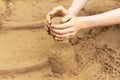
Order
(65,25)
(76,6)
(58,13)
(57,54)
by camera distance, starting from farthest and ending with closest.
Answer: (76,6) < (57,54) < (58,13) < (65,25)

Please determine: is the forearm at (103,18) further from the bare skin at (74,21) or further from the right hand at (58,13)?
the right hand at (58,13)

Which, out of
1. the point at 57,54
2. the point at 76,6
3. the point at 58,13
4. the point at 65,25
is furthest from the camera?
the point at 76,6

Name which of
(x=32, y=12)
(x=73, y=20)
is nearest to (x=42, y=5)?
(x=32, y=12)

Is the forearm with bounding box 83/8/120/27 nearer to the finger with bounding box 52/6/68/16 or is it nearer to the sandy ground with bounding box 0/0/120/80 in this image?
the finger with bounding box 52/6/68/16

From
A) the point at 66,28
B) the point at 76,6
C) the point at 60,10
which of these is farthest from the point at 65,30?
the point at 76,6

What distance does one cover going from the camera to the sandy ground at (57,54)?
6.23ft

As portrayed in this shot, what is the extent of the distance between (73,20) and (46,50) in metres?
0.57

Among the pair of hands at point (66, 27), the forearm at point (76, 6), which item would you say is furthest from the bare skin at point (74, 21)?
the forearm at point (76, 6)

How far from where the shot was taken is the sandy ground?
1897 mm

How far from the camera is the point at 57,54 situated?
73.3 inches

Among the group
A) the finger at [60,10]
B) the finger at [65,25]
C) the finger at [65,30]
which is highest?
the finger at [60,10]

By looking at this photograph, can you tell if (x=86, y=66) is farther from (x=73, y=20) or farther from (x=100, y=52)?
(x=73, y=20)

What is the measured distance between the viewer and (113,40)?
2027 mm

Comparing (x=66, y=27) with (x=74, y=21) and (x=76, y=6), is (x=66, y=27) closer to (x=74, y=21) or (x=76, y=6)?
(x=74, y=21)
